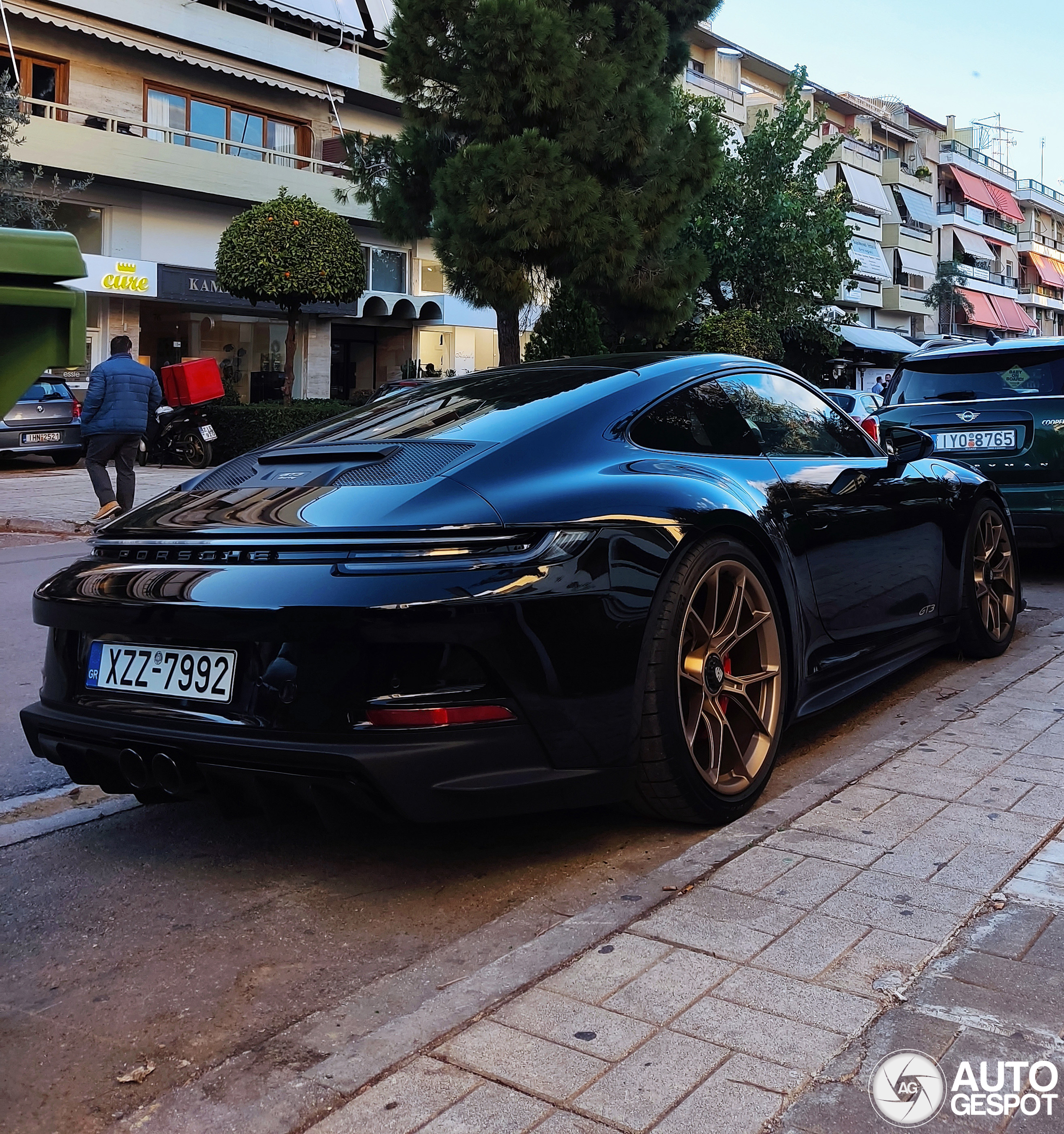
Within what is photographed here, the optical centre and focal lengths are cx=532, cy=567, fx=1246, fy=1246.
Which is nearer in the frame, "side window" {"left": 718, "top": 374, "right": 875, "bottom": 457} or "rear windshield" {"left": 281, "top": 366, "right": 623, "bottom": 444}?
"rear windshield" {"left": 281, "top": 366, "right": 623, "bottom": 444}

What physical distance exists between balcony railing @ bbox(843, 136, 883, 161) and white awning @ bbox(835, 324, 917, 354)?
797 cm

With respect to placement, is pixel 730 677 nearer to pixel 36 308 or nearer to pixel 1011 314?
pixel 36 308

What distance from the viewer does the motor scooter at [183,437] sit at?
60.8 ft

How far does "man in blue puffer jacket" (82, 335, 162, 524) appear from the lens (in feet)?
37.1

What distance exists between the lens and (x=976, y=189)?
6794 cm

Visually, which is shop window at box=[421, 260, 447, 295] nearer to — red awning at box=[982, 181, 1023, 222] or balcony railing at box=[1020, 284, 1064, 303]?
red awning at box=[982, 181, 1023, 222]

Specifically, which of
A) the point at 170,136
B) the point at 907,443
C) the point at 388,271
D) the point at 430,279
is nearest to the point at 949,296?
the point at 430,279

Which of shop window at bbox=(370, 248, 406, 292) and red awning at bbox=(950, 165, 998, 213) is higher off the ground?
red awning at bbox=(950, 165, 998, 213)

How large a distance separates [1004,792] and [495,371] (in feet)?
6.71

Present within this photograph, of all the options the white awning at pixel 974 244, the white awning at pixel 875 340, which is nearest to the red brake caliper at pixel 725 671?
the white awning at pixel 875 340

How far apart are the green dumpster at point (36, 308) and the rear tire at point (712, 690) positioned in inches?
61.3

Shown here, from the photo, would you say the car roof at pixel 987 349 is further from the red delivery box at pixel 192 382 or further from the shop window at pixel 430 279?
the shop window at pixel 430 279

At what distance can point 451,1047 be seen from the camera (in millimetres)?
2193

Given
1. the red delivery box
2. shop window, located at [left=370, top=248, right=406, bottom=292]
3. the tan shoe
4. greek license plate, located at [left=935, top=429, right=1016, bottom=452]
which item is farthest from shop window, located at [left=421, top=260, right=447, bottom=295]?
greek license plate, located at [left=935, top=429, right=1016, bottom=452]
